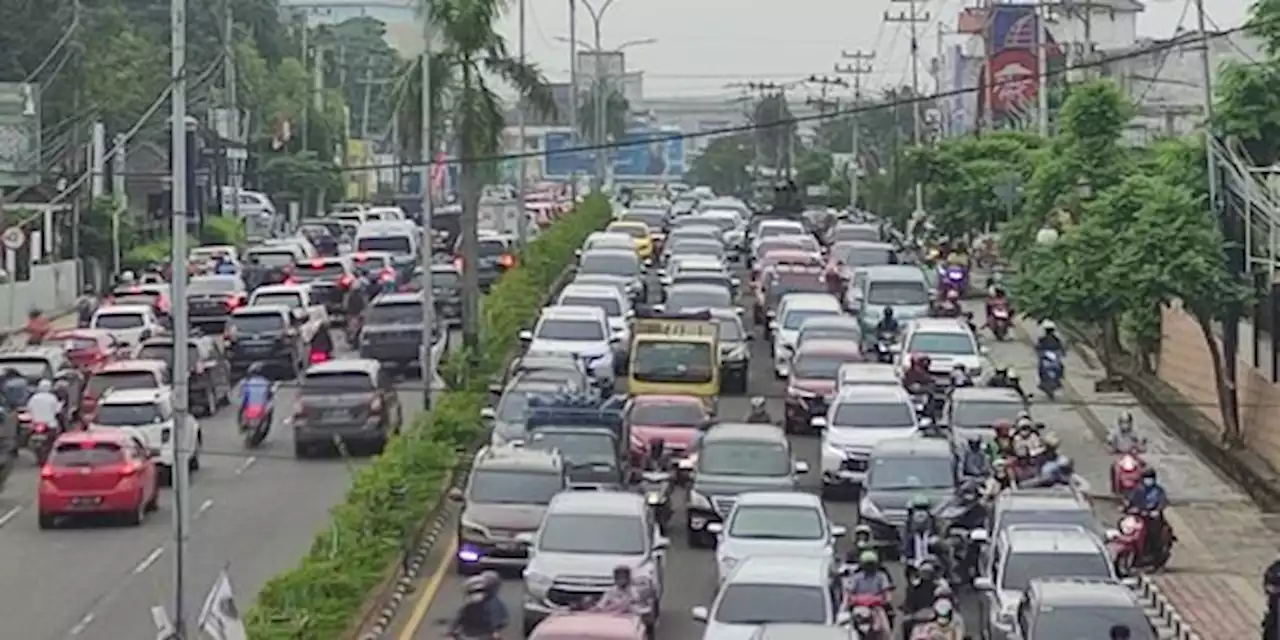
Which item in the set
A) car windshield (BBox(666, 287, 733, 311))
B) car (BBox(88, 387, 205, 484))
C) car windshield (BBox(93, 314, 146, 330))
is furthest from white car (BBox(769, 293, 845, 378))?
car (BBox(88, 387, 205, 484))

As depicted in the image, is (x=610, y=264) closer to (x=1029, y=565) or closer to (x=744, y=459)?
(x=744, y=459)

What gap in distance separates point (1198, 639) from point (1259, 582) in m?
4.91

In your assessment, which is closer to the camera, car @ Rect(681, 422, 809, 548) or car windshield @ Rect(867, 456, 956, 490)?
car windshield @ Rect(867, 456, 956, 490)

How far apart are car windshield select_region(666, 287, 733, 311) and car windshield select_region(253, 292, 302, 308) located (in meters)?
7.27

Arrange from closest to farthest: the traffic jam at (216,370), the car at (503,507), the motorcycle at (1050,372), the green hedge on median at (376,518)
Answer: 1. the green hedge on median at (376,518)
2. the car at (503,507)
3. the traffic jam at (216,370)
4. the motorcycle at (1050,372)

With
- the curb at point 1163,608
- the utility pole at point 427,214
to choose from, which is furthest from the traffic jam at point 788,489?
the utility pole at point 427,214

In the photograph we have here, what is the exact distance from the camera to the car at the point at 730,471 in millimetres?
33062

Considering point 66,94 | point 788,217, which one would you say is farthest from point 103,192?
point 788,217

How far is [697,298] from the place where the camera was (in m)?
53.4

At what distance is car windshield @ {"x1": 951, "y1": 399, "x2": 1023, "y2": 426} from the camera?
3847cm

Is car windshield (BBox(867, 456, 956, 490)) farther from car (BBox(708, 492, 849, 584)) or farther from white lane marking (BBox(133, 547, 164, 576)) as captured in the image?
white lane marking (BBox(133, 547, 164, 576))

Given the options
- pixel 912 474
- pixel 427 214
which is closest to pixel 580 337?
pixel 427 214

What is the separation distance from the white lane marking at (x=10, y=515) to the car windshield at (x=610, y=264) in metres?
25.1

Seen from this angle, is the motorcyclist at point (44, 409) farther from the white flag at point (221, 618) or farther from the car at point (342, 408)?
the white flag at point (221, 618)
